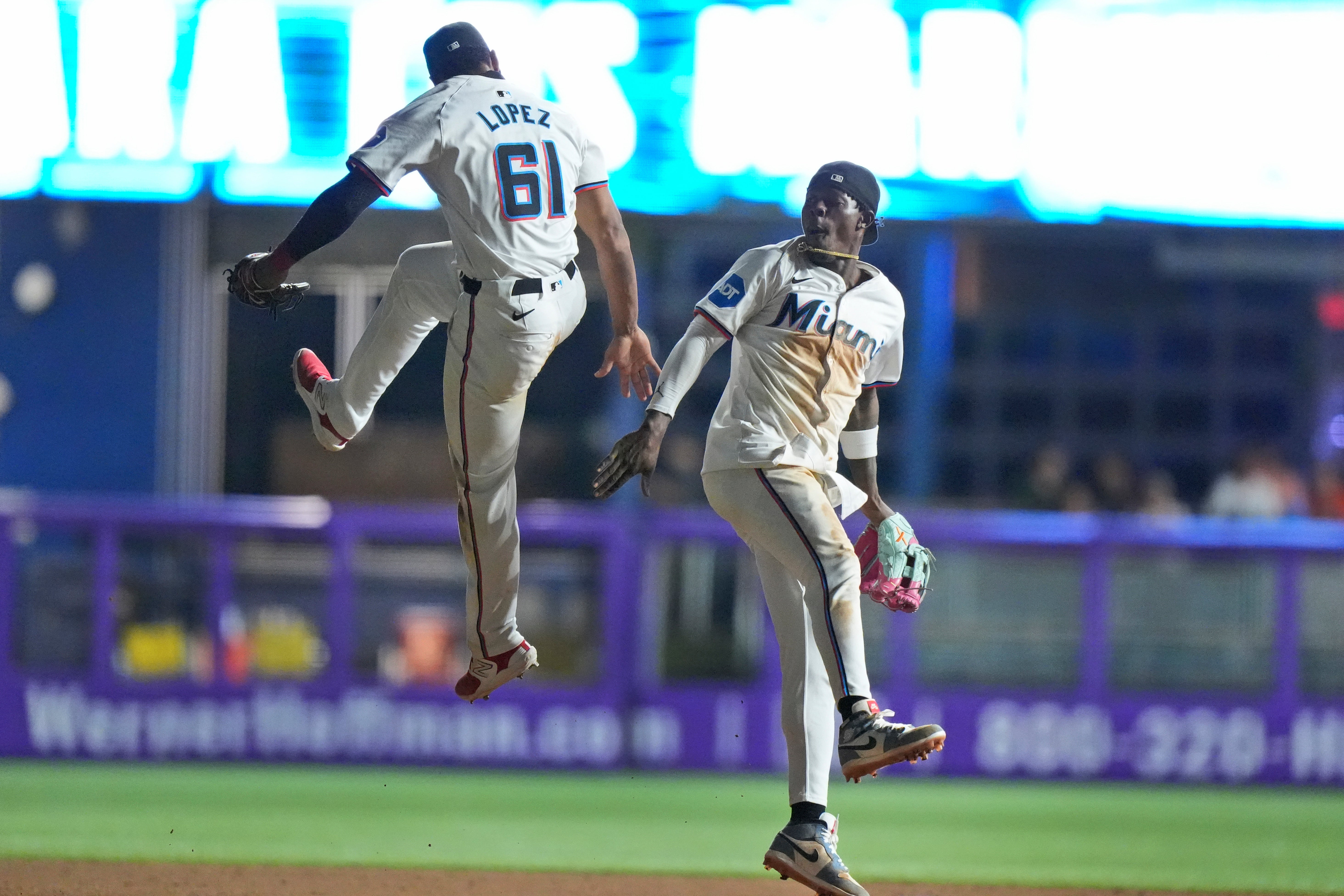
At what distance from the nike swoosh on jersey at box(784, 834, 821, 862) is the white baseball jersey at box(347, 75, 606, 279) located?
1754 mm

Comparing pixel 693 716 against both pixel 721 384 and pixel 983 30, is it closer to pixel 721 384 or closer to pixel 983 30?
pixel 721 384

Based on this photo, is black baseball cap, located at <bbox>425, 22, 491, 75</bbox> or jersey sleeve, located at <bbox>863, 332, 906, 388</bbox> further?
jersey sleeve, located at <bbox>863, 332, 906, 388</bbox>

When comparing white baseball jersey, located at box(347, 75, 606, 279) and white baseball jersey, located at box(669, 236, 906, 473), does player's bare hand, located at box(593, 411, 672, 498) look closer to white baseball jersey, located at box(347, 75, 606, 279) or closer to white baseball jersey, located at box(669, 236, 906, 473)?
white baseball jersey, located at box(669, 236, 906, 473)

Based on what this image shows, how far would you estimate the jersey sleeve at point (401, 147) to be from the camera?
4.38 m

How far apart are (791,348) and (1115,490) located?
791 cm

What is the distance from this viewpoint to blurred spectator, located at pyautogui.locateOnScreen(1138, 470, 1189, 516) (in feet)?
37.6

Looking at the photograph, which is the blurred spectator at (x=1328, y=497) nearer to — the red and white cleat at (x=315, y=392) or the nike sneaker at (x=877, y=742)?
the nike sneaker at (x=877, y=742)

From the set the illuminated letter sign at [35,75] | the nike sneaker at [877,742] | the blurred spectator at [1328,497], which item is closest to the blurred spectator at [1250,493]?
the blurred spectator at [1328,497]

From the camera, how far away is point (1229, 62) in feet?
44.1

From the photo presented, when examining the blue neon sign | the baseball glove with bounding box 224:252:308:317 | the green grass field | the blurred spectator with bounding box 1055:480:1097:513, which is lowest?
the green grass field

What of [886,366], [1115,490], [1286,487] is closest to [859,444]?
[886,366]

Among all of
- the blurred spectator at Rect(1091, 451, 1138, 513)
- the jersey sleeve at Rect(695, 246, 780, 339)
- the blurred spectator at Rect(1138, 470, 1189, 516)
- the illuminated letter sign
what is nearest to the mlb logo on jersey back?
the jersey sleeve at Rect(695, 246, 780, 339)

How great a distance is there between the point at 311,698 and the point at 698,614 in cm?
248

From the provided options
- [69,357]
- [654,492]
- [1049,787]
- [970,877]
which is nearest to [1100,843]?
[970,877]
